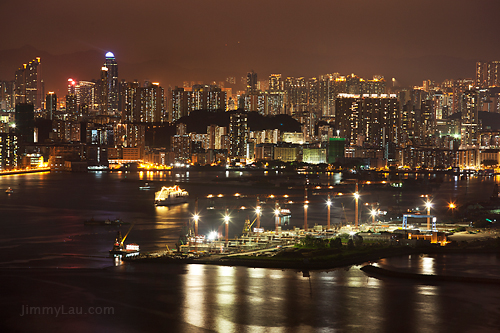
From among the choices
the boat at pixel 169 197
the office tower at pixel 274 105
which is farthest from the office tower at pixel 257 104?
the boat at pixel 169 197

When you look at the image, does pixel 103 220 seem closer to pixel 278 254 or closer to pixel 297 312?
pixel 278 254

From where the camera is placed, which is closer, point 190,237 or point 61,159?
point 190,237

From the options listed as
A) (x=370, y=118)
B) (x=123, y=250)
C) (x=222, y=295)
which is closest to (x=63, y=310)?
(x=222, y=295)

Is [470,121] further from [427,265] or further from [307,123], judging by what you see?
[427,265]

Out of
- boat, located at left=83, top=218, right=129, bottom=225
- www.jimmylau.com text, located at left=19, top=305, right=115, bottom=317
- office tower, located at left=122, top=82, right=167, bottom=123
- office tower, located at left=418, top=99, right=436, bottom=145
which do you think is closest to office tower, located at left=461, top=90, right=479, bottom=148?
office tower, located at left=418, top=99, right=436, bottom=145

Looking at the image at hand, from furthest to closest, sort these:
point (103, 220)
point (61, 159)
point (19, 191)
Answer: point (61, 159), point (19, 191), point (103, 220)

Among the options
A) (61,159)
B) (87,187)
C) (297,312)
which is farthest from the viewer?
(61,159)

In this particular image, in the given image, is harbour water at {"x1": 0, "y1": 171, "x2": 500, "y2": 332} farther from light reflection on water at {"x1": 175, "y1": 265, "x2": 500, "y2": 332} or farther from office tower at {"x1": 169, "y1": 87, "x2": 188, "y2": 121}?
office tower at {"x1": 169, "y1": 87, "x2": 188, "y2": 121}

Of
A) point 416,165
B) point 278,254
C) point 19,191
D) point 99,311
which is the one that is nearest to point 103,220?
point 278,254
